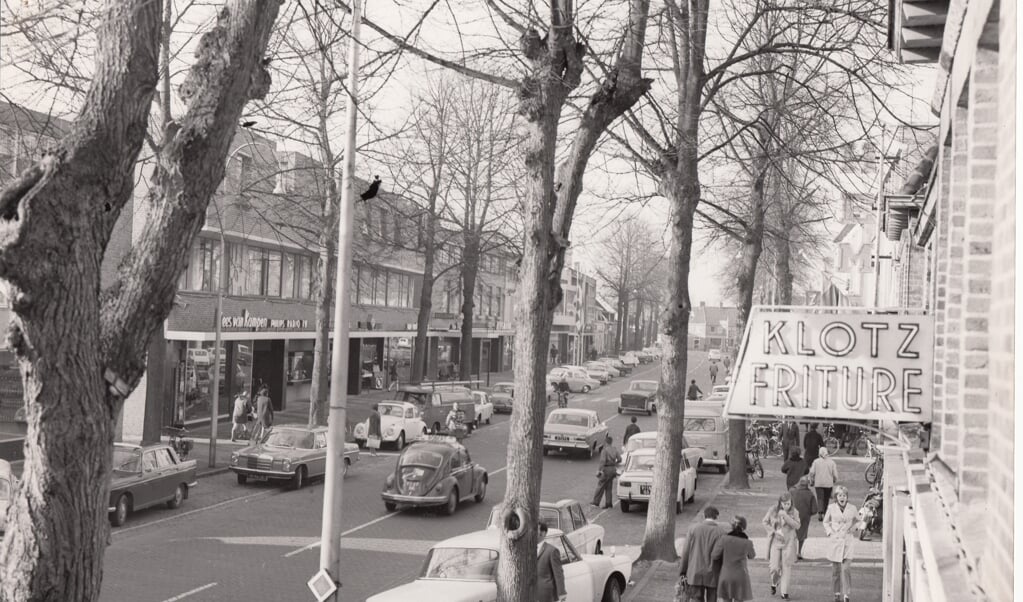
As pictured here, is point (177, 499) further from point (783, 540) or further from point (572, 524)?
point (783, 540)

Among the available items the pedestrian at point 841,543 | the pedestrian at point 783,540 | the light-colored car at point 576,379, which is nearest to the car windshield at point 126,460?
the pedestrian at point 783,540

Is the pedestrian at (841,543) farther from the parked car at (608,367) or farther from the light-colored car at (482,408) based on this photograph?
the parked car at (608,367)

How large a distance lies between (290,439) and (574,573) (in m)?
12.4

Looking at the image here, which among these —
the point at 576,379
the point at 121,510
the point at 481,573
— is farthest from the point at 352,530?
the point at 576,379

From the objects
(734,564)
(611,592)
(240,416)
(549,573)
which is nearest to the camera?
(549,573)

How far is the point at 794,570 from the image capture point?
1722cm

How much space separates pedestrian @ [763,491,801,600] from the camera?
14.8 metres

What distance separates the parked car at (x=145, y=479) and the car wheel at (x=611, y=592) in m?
8.77

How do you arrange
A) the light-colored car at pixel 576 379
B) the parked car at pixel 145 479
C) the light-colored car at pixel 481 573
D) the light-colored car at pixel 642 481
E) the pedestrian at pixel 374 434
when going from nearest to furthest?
the light-colored car at pixel 481 573
the parked car at pixel 145 479
the light-colored car at pixel 642 481
the pedestrian at pixel 374 434
the light-colored car at pixel 576 379

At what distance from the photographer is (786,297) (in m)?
30.9

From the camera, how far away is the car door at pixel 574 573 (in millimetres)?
13031

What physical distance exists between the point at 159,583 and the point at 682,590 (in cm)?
698

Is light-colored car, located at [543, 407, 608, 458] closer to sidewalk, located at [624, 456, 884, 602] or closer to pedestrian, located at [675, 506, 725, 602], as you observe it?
sidewalk, located at [624, 456, 884, 602]

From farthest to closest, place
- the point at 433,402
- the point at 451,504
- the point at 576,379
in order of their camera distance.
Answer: the point at 576,379, the point at 433,402, the point at 451,504
